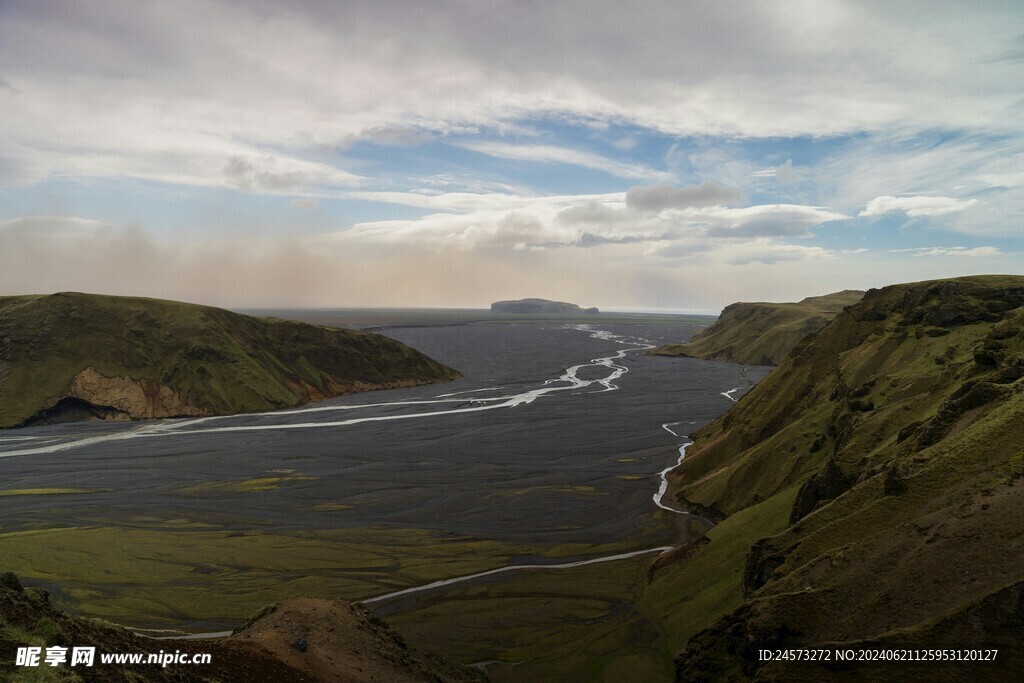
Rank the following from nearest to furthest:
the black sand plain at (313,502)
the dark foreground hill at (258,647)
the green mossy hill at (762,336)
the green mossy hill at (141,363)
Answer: the dark foreground hill at (258,647), the black sand plain at (313,502), the green mossy hill at (141,363), the green mossy hill at (762,336)

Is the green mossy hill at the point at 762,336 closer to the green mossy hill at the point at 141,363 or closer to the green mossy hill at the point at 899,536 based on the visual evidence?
the green mossy hill at the point at 141,363

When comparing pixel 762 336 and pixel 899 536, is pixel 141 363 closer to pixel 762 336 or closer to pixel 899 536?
pixel 899 536

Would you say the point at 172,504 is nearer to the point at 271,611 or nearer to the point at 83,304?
the point at 271,611

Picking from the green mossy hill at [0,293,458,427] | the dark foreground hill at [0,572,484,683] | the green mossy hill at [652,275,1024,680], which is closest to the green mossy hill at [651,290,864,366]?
the green mossy hill at [0,293,458,427]

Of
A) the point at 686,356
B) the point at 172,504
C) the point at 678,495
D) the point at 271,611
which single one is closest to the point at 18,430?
the point at 172,504

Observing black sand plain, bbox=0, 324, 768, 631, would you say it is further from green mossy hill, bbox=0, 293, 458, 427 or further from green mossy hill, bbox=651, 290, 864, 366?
green mossy hill, bbox=651, 290, 864, 366

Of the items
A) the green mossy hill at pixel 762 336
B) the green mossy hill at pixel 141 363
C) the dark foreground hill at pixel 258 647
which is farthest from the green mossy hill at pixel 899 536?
the green mossy hill at pixel 762 336
